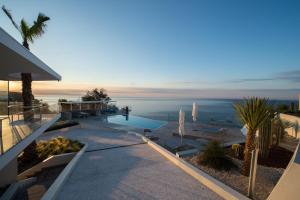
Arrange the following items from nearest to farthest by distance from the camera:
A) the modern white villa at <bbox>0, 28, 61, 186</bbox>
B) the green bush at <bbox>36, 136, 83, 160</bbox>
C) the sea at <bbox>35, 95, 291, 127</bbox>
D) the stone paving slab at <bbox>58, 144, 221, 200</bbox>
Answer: the stone paving slab at <bbox>58, 144, 221, 200</bbox>
the modern white villa at <bbox>0, 28, 61, 186</bbox>
the green bush at <bbox>36, 136, 83, 160</bbox>
the sea at <bbox>35, 95, 291, 127</bbox>

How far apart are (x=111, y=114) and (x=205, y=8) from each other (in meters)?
13.9

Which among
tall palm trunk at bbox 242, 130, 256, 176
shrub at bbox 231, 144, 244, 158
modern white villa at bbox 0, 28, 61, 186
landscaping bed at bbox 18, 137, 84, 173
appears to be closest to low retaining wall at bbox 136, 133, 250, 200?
tall palm trunk at bbox 242, 130, 256, 176

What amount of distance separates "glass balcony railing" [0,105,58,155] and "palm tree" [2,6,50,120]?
17.3 inches

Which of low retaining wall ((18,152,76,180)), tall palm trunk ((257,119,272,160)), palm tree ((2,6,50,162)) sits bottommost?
low retaining wall ((18,152,76,180))

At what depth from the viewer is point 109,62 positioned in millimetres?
19469

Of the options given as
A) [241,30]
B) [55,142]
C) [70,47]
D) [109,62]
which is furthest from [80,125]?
[241,30]

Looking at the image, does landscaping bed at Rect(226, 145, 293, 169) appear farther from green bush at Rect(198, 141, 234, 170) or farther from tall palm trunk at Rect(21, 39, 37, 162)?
tall palm trunk at Rect(21, 39, 37, 162)

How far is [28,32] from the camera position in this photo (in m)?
8.88

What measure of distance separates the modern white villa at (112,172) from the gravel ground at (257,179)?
2.07 feet

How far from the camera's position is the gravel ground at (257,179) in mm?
5202

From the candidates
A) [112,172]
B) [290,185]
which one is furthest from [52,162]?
[290,185]

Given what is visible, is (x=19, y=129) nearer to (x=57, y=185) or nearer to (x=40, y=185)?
(x=40, y=185)

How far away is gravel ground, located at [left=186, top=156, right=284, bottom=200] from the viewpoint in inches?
205

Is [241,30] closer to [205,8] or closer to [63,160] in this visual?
[205,8]
